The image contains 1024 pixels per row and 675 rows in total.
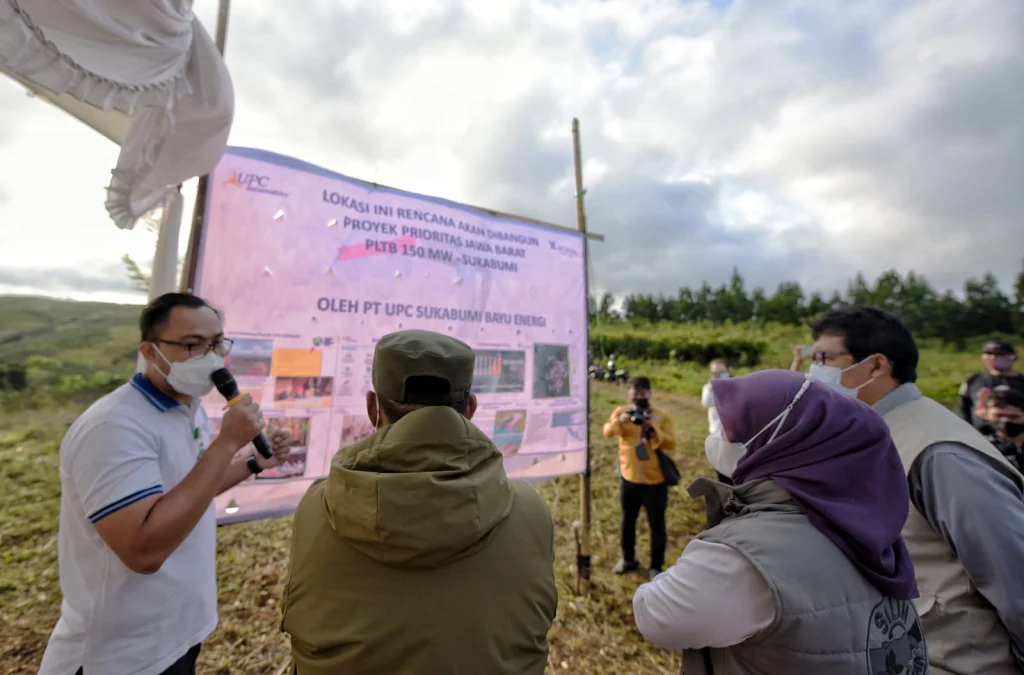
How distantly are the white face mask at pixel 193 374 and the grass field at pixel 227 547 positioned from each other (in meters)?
2.09

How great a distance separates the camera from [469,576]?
0.94 m

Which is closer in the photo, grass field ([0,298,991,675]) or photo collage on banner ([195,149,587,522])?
photo collage on banner ([195,149,587,522])

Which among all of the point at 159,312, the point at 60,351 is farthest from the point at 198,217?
the point at 60,351

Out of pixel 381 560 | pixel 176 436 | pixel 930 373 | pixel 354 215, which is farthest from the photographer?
pixel 930 373

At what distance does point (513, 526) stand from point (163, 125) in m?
1.65

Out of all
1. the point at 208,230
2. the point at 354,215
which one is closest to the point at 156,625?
the point at 208,230

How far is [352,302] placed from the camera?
2.52 meters

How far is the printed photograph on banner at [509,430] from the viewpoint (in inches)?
120

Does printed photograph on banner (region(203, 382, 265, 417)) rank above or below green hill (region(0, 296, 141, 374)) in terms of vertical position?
below

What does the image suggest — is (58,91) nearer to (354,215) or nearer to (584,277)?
(354,215)

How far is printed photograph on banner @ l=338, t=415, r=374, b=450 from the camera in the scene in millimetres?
2480

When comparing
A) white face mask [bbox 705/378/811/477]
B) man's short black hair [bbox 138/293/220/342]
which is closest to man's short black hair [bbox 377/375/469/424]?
white face mask [bbox 705/378/811/477]

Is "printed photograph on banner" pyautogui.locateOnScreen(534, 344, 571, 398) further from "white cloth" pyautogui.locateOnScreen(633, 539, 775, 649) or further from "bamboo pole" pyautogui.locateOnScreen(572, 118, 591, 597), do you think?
"white cloth" pyautogui.locateOnScreen(633, 539, 775, 649)

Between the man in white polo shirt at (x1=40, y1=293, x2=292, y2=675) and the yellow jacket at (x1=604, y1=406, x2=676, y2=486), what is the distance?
3.23 meters
